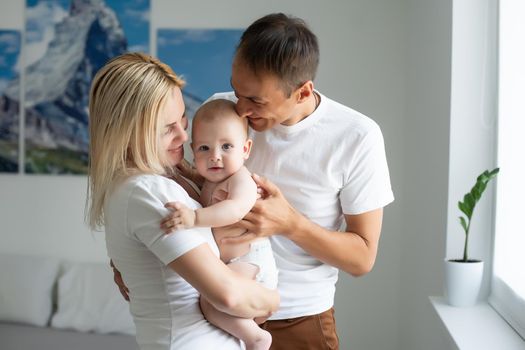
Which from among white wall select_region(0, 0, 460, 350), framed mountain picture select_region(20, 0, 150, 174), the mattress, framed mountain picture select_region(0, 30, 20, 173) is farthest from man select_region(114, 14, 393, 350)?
framed mountain picture select_region(0, 30, 20, 173)

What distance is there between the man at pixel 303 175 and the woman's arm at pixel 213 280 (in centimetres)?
22

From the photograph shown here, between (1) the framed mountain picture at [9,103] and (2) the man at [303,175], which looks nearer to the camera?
(2) the man at [303,175]

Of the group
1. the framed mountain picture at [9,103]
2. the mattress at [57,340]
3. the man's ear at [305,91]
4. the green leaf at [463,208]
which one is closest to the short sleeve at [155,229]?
the man's ear at [305,91]

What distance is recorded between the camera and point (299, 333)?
6.13ft

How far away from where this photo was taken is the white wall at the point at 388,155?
3262mm

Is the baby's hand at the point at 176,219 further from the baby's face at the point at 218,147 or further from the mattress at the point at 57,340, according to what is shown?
the mattress at the point at 57,340

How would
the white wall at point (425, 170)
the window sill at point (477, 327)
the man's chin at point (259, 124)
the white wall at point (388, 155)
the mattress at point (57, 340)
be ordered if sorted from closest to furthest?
1. the man's chin at point (259, 124)
2. the window sill at point (477, 327)
3. the white wall at point (425, 170)
4. the white wall at point (388, 155)
5. the mattress at point (57, 340)

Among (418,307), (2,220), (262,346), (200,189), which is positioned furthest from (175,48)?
(262,346)

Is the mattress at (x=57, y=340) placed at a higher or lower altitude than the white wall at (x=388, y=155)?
lower

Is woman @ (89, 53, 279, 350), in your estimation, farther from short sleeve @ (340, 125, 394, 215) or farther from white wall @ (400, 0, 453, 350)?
white wall @ (400, 0, 453, 350)

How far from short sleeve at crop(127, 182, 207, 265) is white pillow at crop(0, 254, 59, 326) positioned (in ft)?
9.14

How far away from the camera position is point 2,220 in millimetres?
4277

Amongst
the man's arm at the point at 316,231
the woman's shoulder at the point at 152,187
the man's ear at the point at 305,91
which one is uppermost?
the man's ear at the point at 305,91

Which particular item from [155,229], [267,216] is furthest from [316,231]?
[155,229]
